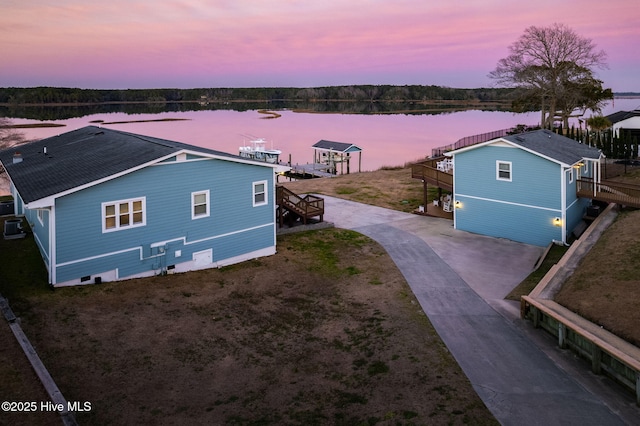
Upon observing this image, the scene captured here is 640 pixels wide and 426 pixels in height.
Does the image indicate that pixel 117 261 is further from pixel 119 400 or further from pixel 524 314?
pixel 524 314

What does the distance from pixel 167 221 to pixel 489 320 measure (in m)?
12.5

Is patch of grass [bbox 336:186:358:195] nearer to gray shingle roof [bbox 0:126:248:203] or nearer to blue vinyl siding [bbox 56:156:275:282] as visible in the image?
blue vinyl siding [bbox 56:156:275:282]

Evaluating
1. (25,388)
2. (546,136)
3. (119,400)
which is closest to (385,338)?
(119,400)

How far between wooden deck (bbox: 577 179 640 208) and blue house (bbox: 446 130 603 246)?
518 mm

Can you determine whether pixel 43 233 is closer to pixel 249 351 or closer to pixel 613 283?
pixel 249 351

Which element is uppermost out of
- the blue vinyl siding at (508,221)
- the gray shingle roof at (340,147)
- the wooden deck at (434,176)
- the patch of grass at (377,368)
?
the gray shingle roof at (340,147)

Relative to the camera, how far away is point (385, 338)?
45.9 feet

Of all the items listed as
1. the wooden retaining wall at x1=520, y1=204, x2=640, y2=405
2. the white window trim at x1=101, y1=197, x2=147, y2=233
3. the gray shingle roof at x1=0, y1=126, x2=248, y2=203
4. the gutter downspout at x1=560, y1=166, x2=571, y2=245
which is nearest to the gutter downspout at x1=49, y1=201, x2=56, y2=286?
the gray shingle roof at x1=0, y1=126, x2=248, y2=203

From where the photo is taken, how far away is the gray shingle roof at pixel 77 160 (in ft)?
55.6

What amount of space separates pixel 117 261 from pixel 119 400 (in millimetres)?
8158

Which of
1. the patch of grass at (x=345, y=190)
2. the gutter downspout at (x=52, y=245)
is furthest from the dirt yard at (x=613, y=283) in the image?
the patch of grass at (x=345, y=190)

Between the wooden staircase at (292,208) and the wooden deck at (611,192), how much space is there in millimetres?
14329

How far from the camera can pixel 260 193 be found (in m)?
21.9

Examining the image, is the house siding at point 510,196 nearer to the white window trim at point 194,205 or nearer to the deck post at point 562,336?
the deck post at point 562,336
